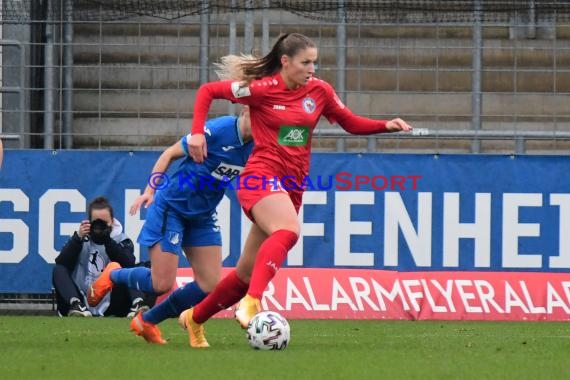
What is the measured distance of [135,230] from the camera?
542 inches

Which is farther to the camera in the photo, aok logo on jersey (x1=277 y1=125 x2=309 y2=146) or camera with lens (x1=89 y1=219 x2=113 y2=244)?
camera with lens (x1=89 y1=219 x2=113 y2=244)

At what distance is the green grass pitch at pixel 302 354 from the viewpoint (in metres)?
6.79

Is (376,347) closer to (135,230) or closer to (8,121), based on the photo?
(135,230)

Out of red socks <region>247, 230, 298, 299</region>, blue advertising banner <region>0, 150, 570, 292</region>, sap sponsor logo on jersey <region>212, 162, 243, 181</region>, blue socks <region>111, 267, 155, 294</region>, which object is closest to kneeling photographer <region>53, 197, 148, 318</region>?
blue advertising banner <region>0, 150, 570, 292</region>

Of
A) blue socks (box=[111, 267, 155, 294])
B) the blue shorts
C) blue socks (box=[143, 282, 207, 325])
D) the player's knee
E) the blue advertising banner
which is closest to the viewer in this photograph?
blue socks (box=[143, 282, 207, 325])

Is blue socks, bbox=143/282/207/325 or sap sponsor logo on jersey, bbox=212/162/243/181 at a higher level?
sap sponsor logo on jersey, bbox=212/162/243/181

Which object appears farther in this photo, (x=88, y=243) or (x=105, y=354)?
(x=88, y=243)

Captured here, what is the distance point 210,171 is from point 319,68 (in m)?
4.89

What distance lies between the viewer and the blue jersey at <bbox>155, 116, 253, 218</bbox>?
29.6 feet

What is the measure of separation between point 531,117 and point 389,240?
1.92 m

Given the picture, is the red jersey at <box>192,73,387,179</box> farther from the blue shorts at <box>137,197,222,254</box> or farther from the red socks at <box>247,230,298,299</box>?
the blue shorts at <box>137,197,222,254</box>

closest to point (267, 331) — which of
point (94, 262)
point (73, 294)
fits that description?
point (73, 294)

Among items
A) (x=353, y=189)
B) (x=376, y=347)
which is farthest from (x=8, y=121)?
(x=376, y=347)

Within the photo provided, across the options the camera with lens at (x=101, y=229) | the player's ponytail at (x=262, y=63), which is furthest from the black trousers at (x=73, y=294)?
the player's ponytail at (x=262, y=63)
